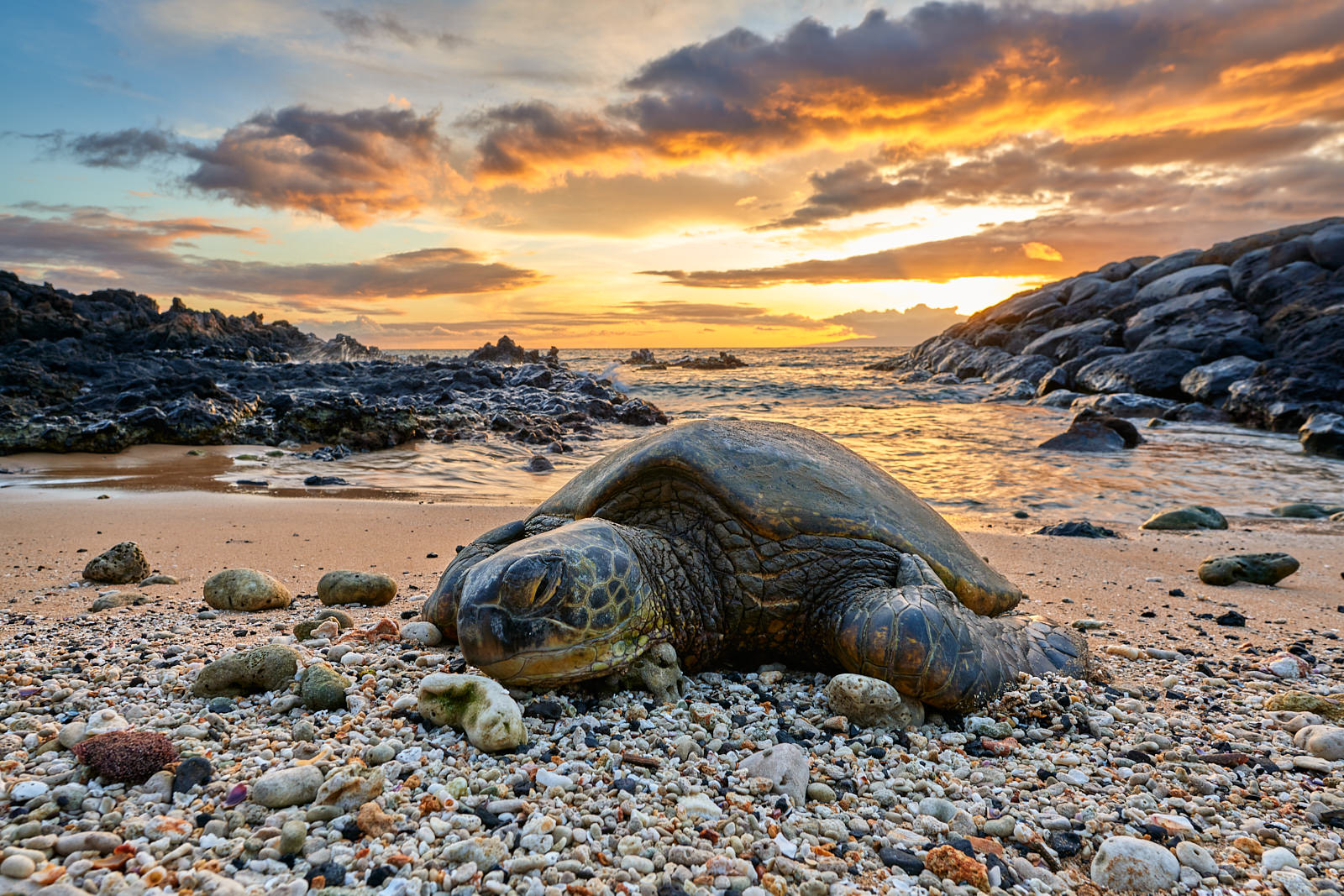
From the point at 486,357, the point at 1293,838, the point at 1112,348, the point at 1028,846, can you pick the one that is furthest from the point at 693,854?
the point at 486,357

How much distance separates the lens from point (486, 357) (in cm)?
4281

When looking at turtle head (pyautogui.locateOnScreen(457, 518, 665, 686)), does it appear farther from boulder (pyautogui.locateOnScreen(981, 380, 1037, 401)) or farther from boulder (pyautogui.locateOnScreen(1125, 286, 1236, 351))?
boulder (pyautogui.locateOnScreen(1125, 286, 1236, 351))

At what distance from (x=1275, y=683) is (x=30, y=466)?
15083 millimetres

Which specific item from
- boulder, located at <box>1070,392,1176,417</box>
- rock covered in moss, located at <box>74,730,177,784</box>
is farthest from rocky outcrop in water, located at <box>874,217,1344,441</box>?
rock covered in moss, located at <box>74,730,177,784</box>

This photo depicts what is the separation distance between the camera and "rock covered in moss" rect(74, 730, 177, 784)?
2.08m

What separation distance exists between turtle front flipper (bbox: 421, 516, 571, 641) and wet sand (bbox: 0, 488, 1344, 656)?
4.27 feet

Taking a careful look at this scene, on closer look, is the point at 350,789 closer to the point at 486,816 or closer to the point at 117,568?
the point at 486,816

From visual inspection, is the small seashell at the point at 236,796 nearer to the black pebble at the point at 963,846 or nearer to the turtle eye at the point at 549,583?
the turtle eye at the point at 549,583

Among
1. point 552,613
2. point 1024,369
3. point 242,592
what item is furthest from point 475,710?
point 1024,369

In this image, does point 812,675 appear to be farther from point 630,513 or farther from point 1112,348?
point 1112,348

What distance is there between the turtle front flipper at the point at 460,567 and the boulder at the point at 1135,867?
8.89 ft

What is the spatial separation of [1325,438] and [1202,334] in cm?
1351

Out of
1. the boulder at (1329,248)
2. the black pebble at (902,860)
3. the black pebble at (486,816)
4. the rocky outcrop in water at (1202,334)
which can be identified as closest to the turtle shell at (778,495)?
the black pebble at (902,860)

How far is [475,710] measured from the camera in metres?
2.57
